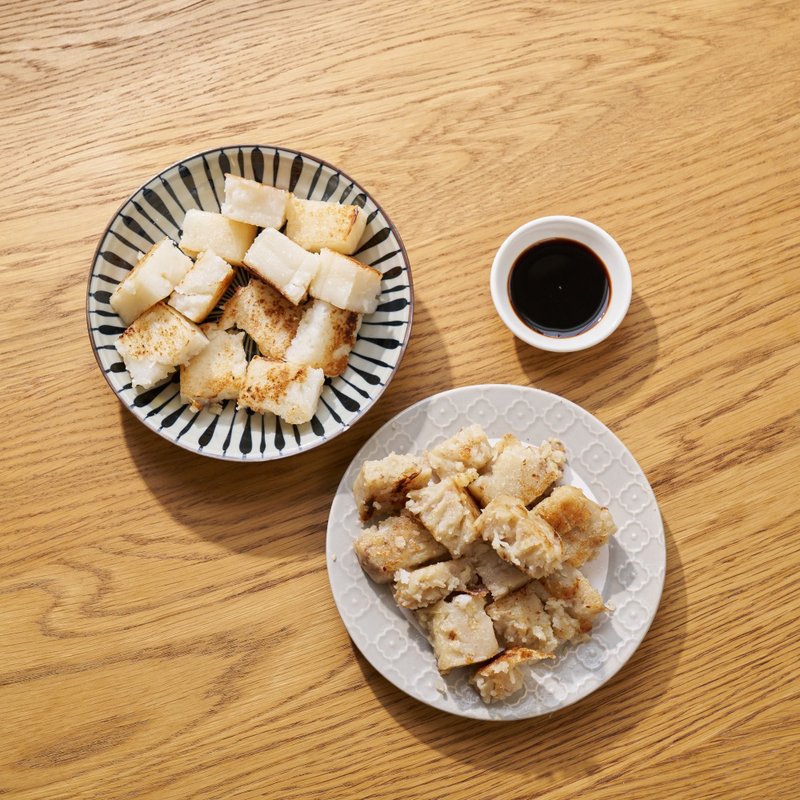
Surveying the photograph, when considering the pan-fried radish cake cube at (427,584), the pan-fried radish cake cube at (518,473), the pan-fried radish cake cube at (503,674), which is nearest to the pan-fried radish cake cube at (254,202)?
the pan-fried radish cake cube at (518,473)

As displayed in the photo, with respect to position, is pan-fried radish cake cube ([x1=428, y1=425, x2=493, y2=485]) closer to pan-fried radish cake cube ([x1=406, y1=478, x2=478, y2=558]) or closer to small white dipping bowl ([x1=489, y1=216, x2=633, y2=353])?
pan-fried radish cake cube ([x1=406, y1=478, x2=478, y2=558])

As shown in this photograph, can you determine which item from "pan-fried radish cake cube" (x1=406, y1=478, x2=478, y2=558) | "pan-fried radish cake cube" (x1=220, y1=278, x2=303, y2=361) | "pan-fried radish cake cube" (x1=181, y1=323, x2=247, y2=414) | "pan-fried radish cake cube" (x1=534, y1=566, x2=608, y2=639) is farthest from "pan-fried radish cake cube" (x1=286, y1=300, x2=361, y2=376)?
"pan-fried radish cake cube" (x1=534, y1=566, x2=608, y2=639)

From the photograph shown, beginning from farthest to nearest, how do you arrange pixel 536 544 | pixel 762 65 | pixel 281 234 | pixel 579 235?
pixel 762 65, pixel 579 235, pixel 281 234, pixel 536 544

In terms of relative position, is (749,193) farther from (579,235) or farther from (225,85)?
(225,85)

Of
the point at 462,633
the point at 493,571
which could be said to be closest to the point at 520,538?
the point at 493,571

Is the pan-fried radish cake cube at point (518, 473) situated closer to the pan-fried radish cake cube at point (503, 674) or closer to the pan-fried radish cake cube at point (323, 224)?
the pan-fried radish cake cube at point (503, 674)

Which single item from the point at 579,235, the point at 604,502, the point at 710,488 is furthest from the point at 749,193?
the point at 604,502
